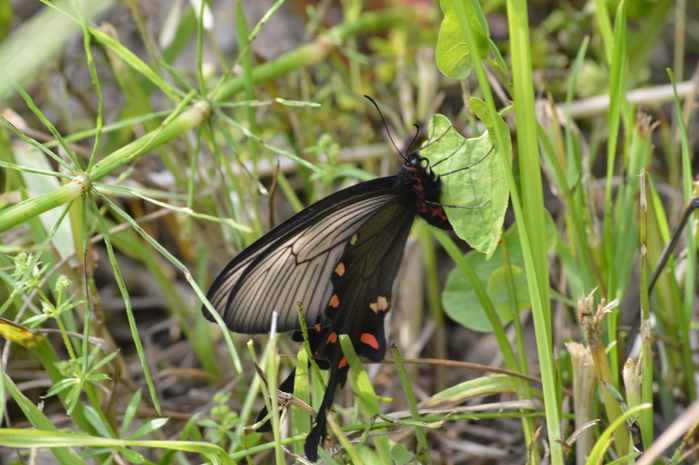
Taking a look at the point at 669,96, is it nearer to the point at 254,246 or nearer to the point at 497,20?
the point at 497,20

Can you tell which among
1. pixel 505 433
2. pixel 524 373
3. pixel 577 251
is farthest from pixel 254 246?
pixel 505 433

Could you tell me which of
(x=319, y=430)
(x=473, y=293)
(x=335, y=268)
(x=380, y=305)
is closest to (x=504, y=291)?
(x=473, y=293)

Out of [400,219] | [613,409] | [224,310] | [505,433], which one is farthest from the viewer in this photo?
[505,433]

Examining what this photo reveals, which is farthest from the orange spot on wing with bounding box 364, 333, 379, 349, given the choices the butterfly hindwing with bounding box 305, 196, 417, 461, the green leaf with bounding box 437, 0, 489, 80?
the green leaf with bounding box 437, 0, 489, 80

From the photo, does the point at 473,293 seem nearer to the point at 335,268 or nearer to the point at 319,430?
the point at 335,268

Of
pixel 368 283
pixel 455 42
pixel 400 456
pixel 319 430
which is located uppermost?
pixel 455 42

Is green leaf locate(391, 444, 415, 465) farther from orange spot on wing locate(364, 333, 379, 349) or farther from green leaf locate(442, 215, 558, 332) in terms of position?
green leaf locate(442, 215, 558, 332)
